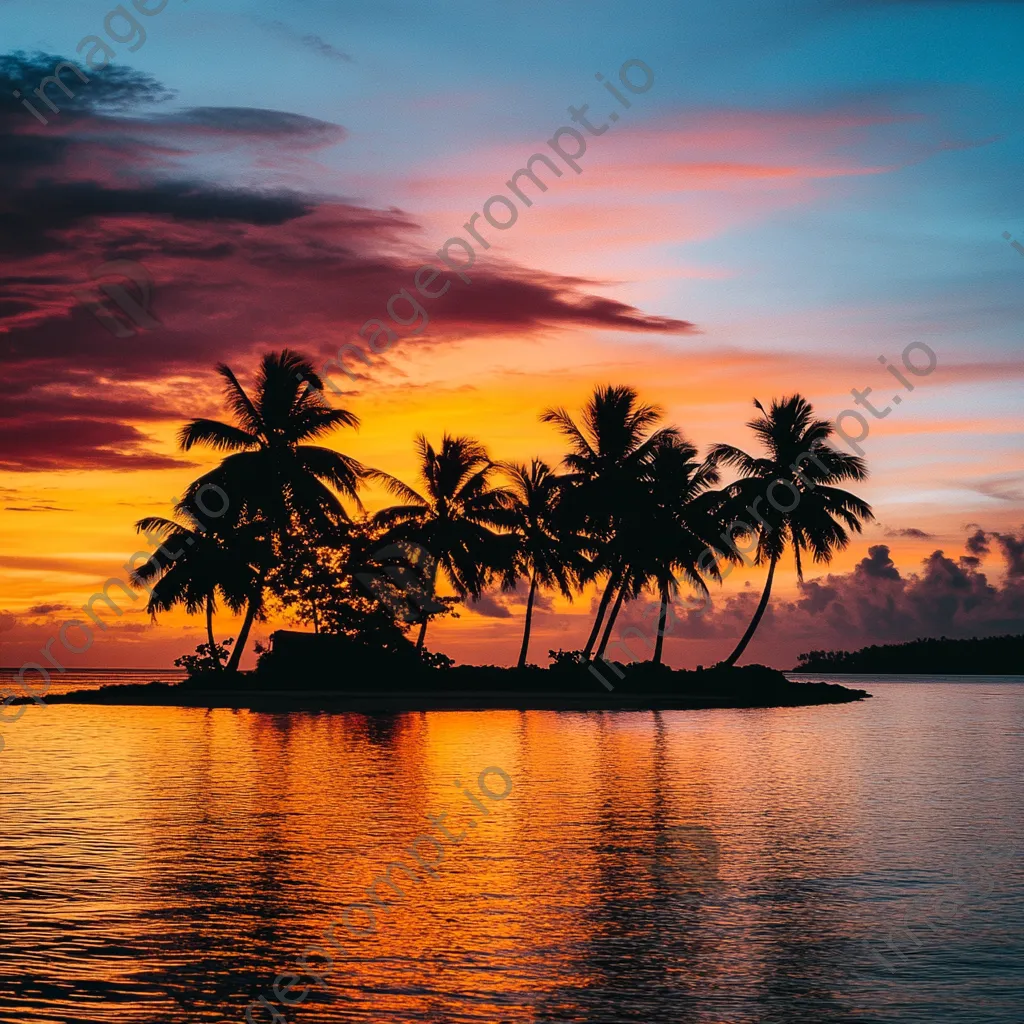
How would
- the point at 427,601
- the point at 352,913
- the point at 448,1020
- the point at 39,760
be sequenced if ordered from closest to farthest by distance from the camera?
the point at 448,1020
the point at 352,913
the point at 39,760
the point at 427,601

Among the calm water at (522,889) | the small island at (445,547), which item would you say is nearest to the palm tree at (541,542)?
the small island at (445,547)

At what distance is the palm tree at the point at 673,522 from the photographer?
1849 inches

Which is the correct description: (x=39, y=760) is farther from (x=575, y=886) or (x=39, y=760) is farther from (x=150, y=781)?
(x=575, y=886)

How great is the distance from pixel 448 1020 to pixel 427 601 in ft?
134

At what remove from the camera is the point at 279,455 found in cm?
4238

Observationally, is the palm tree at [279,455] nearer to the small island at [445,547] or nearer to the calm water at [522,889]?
the small island at [445,547]

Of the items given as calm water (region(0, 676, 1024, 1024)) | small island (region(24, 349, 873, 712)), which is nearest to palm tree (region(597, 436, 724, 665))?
small island (region(24, 349, 873, 712))

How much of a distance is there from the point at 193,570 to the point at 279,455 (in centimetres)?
509

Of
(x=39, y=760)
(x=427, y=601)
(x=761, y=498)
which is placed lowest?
(x=39, y=760)

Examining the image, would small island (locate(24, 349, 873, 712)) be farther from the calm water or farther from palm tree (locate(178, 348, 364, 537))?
the calm water

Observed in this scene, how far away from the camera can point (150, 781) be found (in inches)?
726

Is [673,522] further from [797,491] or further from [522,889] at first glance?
[522,889]

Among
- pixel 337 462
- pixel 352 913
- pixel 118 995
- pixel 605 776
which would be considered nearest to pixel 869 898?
pixel 352 913

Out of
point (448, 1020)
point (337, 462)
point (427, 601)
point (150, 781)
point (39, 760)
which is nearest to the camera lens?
point (448, 1020)
